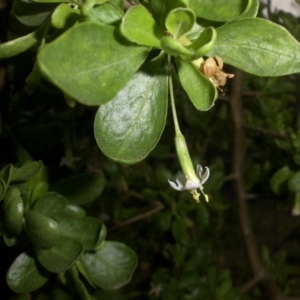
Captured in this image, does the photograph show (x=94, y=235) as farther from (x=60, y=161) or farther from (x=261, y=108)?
(x=261, y=108)

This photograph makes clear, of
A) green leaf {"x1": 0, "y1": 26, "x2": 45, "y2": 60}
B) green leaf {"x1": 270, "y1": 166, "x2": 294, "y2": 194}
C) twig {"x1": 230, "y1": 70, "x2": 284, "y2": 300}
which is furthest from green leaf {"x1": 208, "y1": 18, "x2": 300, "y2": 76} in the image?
twig {"x1": 230, "y1": 70, "x2": 284, "y2": 300}

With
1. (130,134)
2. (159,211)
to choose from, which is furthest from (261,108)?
(130,134)

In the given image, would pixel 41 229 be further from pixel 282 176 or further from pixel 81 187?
pixel 282 176

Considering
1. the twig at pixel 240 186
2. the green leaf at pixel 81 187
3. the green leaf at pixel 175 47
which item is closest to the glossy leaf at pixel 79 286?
the green leaf at pixel 81 187

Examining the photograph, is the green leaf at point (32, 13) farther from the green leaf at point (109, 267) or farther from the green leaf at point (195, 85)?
the green leaf at point (109, 267)

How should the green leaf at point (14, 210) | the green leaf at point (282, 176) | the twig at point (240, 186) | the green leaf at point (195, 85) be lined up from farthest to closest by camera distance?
the twig at point (240, 186), the green leaf at point (282, 176), the green leaf at point (14, 210), the green leaf at point (195, 85)

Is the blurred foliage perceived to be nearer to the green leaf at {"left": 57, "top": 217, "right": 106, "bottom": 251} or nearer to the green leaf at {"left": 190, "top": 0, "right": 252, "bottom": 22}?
the green leaf at {"left": 57, "top": 217, "right": 106, "bottom": 251}

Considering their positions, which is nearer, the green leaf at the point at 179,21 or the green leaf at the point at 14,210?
the green leaf at the point at 179,21

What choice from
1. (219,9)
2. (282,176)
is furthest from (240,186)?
(219,9)
